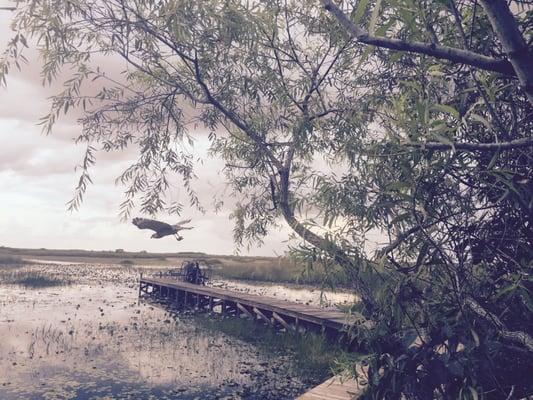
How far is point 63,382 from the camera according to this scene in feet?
33.1

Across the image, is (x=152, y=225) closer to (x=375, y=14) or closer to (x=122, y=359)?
(x=122, y=359)

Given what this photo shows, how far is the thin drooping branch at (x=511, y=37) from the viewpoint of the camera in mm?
2361

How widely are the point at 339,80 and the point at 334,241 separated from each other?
17.2ft

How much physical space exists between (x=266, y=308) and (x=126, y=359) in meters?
5.51

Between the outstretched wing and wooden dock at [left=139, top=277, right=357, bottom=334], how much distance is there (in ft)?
10.0

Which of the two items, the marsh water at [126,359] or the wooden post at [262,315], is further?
the wooden post at [262,315]

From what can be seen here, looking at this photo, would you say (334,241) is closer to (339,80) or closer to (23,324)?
(339,80)

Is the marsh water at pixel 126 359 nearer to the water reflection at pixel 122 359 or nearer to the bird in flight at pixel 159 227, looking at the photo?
the water reflection at pixel 122 359

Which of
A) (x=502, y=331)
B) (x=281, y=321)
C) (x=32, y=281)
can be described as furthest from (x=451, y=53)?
(x=32, y=281)

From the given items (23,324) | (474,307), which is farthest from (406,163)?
(23,324)

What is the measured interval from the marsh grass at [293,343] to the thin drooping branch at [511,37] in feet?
24.6

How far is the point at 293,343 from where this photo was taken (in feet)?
46.1

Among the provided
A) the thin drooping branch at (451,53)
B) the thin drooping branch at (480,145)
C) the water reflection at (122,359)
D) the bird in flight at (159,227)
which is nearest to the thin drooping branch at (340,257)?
the thin drooping branch at (480,145)

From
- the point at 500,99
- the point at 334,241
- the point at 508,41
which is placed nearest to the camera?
the point at 508,41
